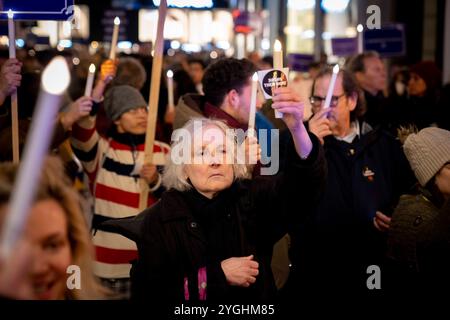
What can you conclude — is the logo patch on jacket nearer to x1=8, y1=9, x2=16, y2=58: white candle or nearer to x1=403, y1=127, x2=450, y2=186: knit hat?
x1=403, y1=127, x2=450, y2=186: knit hat

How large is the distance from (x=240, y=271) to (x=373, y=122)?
487 centimetres

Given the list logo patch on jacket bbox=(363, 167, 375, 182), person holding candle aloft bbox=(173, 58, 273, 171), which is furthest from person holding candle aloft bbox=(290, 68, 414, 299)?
person holding candle aloft bbox=(173, 58, 273, 171)

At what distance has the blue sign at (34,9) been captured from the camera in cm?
508

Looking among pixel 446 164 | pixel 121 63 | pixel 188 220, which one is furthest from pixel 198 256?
pixel 121 63

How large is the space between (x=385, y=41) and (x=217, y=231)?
815 cm

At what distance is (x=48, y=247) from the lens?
2018mm

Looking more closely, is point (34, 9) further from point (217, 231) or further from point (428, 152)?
A: point (428, 152)

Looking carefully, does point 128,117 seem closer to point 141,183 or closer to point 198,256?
point 141,183

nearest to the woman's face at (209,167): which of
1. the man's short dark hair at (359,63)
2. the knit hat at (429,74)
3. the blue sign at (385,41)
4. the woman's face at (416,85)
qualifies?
the man's short dark hair at (359,63)

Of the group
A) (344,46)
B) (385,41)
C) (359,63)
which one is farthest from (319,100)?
(344,46)

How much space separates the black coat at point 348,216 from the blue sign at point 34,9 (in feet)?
5.53

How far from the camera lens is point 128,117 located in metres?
6.31

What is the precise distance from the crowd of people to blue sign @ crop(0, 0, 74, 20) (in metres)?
0.28

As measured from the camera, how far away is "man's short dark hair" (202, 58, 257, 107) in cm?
557
